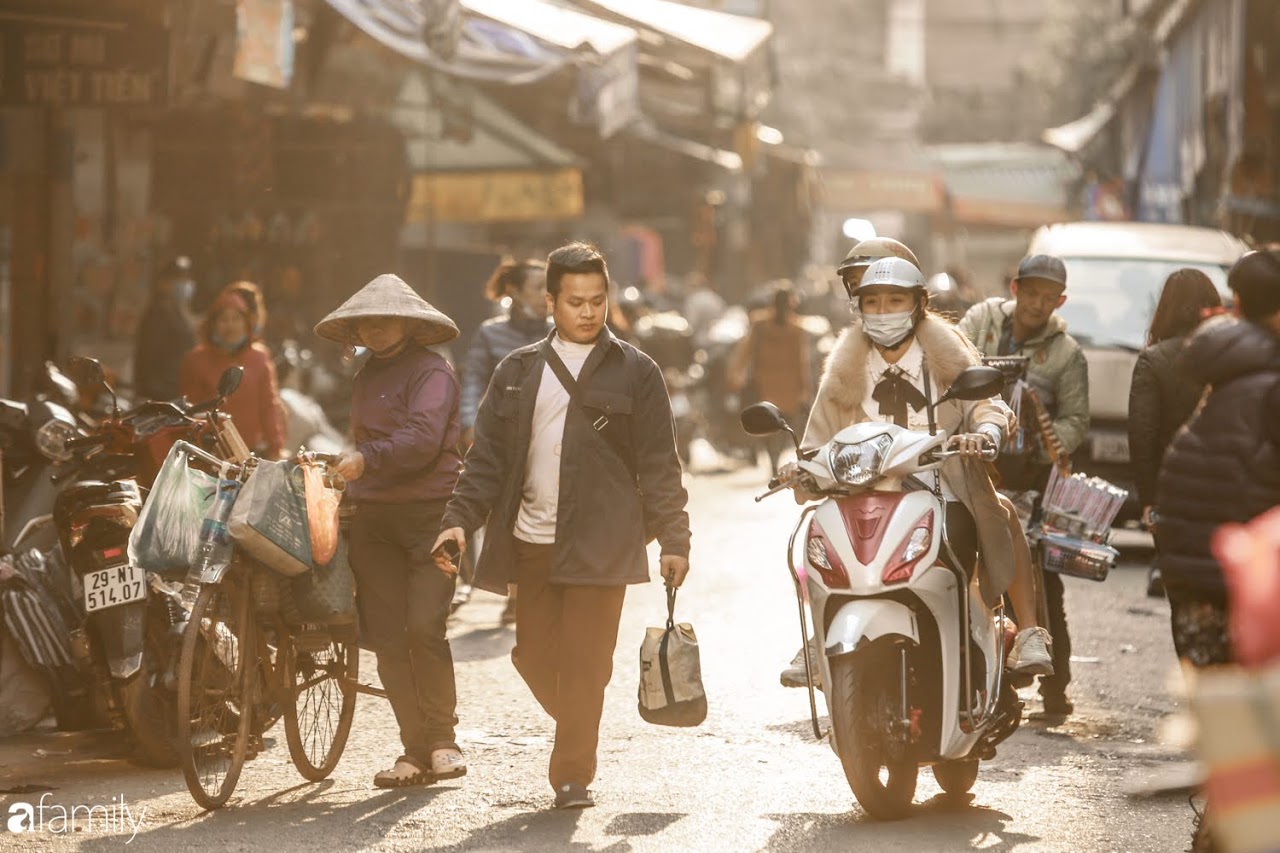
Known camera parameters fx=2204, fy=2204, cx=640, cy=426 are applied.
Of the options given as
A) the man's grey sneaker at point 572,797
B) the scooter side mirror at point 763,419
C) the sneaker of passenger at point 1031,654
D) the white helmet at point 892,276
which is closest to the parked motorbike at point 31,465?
the man's grey sneaker at point 572,797

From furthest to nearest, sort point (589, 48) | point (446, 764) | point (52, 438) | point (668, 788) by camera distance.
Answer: point (589, 48) < point (52, 438) < point (446, 764) < point (668, 788)

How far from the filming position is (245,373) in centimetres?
1073

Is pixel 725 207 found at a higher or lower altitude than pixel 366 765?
higher

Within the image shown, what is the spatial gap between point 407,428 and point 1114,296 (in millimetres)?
8856

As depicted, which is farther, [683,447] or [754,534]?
[683,447]

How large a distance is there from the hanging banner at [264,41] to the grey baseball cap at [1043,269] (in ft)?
17.5

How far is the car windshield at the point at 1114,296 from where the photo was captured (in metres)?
15.3

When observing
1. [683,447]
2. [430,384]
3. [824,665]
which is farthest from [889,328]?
[683,447]

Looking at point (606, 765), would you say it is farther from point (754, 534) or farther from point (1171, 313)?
point (754, 534)

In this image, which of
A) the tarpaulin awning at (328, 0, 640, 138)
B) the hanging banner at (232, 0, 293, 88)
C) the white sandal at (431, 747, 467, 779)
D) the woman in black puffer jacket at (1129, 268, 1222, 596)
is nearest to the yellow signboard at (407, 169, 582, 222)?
the tarpaulin awning at (328, 0, 640, 138)

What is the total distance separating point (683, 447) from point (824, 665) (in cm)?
1576

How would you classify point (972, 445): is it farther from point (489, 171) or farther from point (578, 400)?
point (489, 171)

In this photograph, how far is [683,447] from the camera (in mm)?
22656

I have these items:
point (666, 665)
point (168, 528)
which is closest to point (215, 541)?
point (168, 528)
